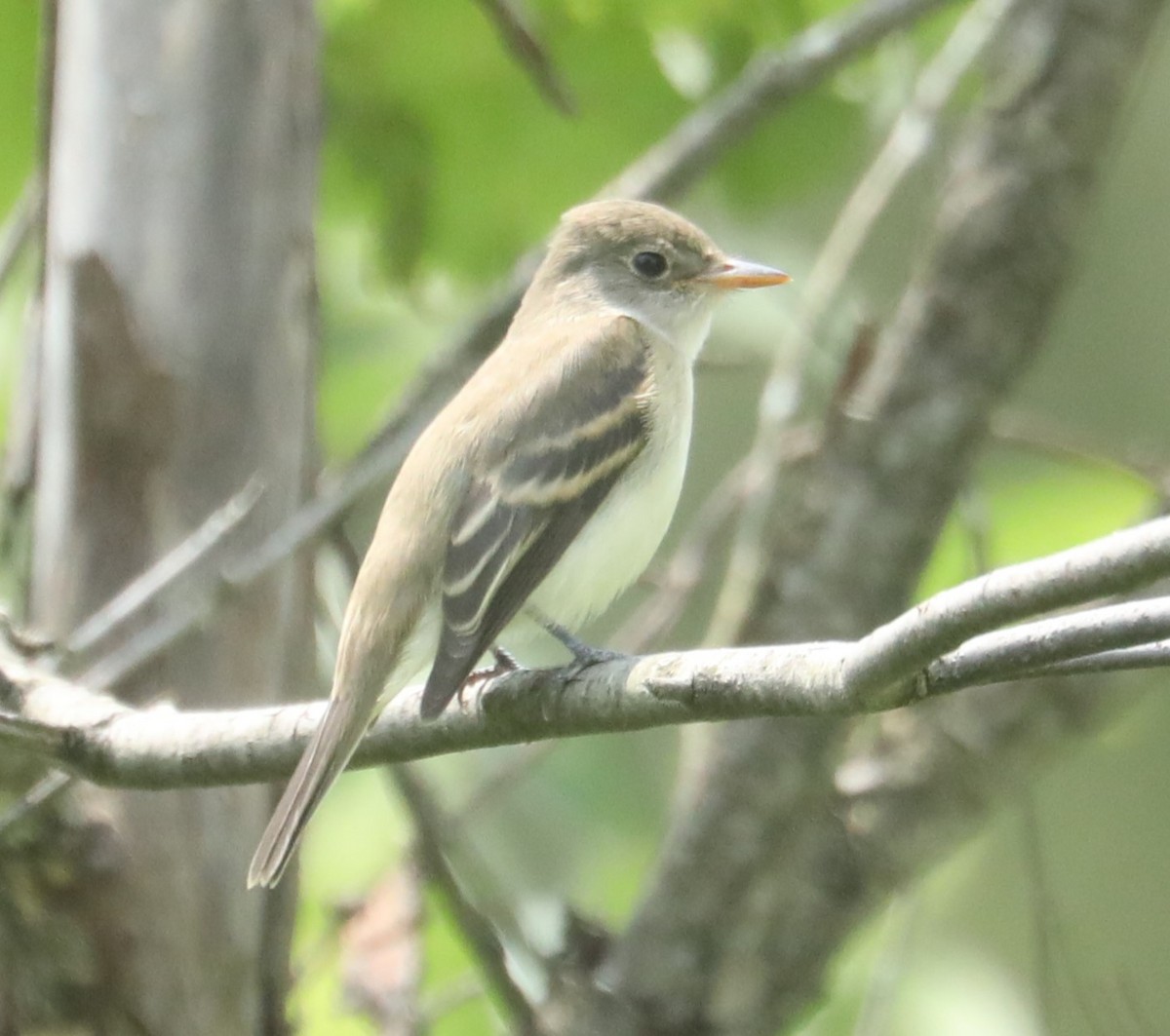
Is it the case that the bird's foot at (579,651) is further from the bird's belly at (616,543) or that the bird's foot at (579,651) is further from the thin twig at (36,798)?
the thin twig at (36,798)

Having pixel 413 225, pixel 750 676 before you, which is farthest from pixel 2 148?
pixel 750 676

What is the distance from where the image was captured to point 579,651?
3566 mm

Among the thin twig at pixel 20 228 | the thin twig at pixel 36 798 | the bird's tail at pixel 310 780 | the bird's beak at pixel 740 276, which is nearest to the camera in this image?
the bird's tail at pixel 310 780

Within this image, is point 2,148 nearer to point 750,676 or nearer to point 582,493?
point 582,493

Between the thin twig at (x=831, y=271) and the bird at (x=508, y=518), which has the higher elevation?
the bird at (x=508, y=518)

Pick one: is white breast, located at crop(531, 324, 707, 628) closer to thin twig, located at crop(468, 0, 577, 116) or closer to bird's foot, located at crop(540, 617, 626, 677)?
bird's foot, located at crop(540, 617, 626, 677)

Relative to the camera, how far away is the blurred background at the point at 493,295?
15.5 feet

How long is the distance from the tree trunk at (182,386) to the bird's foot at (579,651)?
59 centimetres

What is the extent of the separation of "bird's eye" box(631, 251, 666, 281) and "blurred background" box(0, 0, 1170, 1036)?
0.28 metres

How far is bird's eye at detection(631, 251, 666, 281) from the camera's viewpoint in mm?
4828

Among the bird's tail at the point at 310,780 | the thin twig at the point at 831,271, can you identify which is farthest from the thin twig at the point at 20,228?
the thin twig at the point at 831,271

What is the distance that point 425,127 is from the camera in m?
4.88

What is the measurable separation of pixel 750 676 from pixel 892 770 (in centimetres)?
272

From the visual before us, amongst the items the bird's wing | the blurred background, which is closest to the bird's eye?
the blurred background
